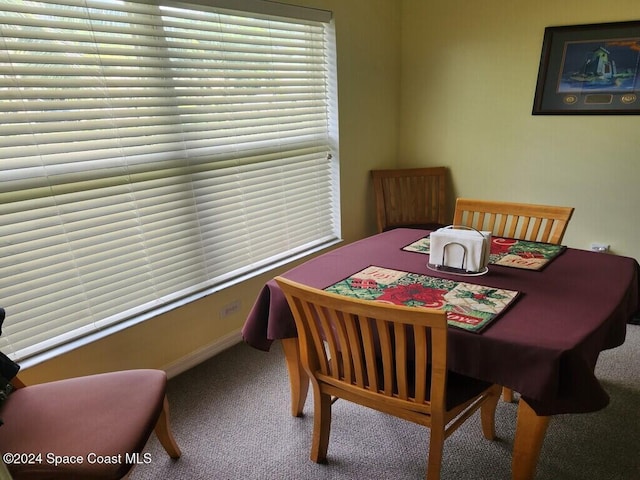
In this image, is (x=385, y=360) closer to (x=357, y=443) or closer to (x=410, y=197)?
(x=357, y=443)

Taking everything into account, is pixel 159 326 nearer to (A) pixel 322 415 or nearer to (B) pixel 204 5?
(A) pixel 322 415

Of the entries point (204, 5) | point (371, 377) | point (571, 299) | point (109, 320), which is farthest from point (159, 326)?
point (571, 299)

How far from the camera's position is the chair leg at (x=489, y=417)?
5.52ft

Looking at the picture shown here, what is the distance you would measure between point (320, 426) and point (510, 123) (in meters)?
2.41

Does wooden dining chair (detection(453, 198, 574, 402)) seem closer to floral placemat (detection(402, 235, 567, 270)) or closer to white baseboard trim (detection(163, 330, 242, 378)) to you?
floral placemat (detection(402, 235, 567, 270))

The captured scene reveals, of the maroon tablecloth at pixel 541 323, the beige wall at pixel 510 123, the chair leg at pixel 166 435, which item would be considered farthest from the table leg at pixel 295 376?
the beige wall at pixel 510 123

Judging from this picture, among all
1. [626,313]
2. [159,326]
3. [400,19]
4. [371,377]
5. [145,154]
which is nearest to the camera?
[371,377]

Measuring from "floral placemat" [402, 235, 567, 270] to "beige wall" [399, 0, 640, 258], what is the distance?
1.24 metres

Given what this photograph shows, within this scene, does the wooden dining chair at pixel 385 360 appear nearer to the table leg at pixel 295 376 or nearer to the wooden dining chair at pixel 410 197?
the table leg at pixel 295 376

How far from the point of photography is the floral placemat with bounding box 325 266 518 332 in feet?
4.32

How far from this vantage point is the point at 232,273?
2486mm

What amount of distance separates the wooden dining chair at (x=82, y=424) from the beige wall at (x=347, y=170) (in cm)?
44

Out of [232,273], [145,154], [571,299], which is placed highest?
[145,154]

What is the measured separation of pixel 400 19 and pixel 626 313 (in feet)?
8.59
